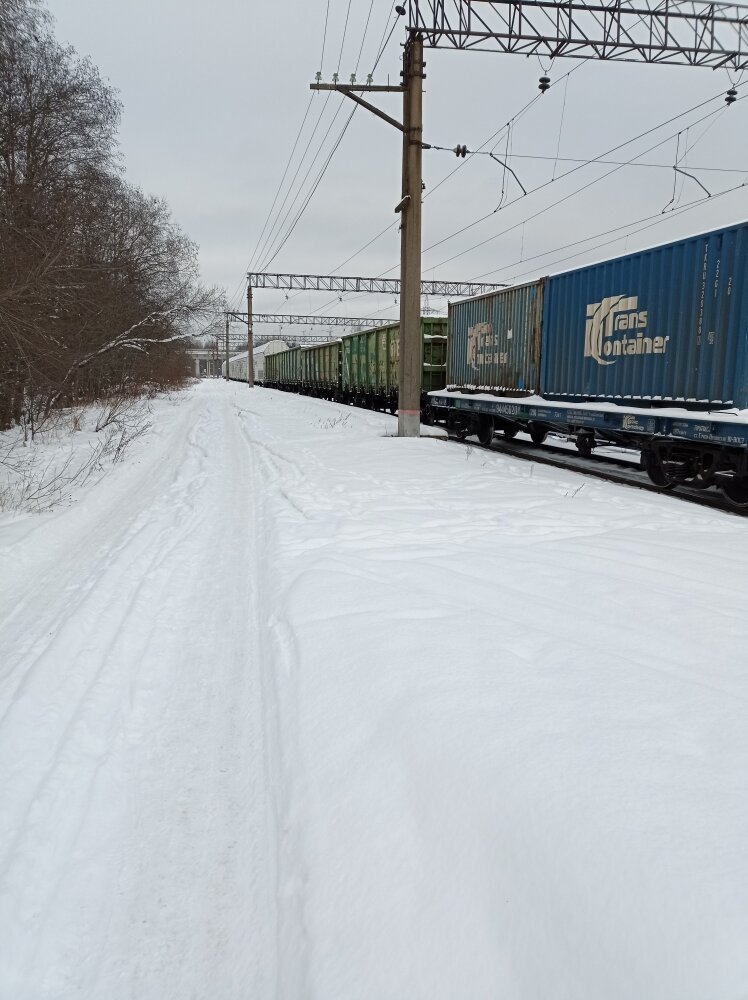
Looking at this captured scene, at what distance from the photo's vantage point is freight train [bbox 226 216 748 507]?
8695 mm

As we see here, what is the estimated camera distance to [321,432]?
17.2 m

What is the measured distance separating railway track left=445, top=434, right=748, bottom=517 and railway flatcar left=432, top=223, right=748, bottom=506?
0.91ft

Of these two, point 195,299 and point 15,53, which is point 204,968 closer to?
point 15,53

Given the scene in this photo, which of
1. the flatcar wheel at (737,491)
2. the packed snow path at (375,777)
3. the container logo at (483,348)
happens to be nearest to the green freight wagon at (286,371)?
the container logo at (483,348)

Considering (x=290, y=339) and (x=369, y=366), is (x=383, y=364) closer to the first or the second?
(x=369, y=366)

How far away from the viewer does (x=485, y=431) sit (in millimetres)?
16703

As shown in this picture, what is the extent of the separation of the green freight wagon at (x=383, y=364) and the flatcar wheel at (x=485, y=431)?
15.0 feet

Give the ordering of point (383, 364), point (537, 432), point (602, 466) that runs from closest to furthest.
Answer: point (602, 466) < point (537, 432) < point (383, 364)

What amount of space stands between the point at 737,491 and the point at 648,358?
254cm

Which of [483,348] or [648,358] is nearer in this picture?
[648,358]

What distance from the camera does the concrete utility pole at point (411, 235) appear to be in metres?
14.9

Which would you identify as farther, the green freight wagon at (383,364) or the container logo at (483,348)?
the green freight wagon at (383,364)

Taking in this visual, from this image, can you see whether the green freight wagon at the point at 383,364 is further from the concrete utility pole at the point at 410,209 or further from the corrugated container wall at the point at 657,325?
the corrugated container wall at the point at 657,325

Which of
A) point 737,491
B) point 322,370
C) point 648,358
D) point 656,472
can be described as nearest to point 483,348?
point 648,358
